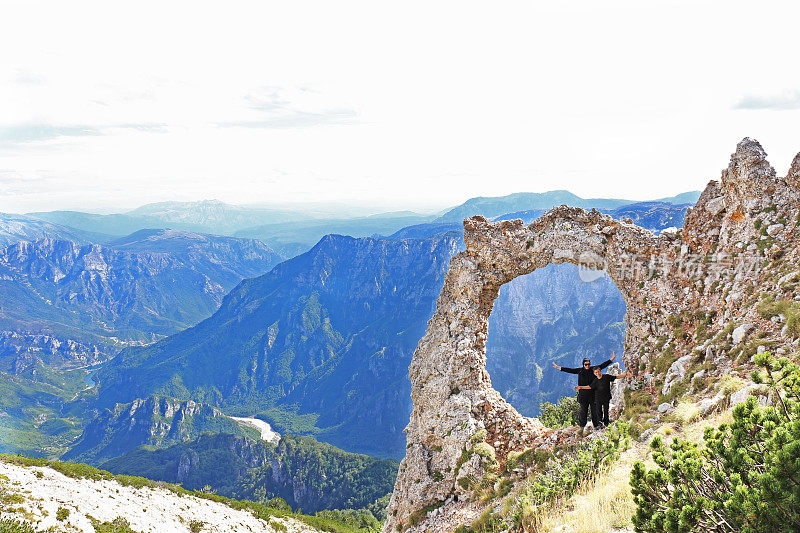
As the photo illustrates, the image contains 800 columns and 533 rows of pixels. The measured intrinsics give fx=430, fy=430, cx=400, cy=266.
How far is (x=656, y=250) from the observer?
23234 millimetres

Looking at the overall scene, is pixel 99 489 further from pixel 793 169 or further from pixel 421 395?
pixel 793 169

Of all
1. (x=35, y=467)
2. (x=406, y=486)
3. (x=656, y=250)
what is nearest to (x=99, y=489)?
(x=35, y=467)

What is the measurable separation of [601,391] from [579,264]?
33.5 ft

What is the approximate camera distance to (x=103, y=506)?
157ft

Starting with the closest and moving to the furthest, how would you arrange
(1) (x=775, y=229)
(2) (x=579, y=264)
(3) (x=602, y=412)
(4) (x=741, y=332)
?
1. (4) (x=741, y=332)
2. (3) (x=602, y=412)
3. (1) (x=775, y=229)
4. (2) (x=579, y=264)

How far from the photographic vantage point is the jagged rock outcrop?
19266mm

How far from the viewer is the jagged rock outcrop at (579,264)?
19266mm

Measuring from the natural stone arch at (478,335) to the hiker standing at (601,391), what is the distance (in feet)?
10.8

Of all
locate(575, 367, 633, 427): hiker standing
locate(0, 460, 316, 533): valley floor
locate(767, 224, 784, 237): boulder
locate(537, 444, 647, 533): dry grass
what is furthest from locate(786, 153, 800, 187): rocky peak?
locate(0, 460, 316, 533): valley floor

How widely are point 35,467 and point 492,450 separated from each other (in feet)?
213

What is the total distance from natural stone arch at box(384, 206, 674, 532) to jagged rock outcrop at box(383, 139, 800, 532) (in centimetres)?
7

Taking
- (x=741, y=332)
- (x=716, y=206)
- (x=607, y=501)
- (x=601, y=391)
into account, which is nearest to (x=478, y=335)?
(x=601, y=391)

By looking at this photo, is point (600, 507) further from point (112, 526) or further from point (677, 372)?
point (112, 526)

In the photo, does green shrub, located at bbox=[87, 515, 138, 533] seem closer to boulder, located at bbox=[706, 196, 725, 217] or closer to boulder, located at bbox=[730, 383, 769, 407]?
boulder, located at bbox=[730, 383, 769, 407]
